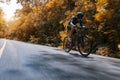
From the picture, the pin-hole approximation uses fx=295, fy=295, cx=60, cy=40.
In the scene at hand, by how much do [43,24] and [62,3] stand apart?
8.56 m

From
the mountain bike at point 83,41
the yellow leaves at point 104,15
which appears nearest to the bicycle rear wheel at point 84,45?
the mountain bike at point 83,41

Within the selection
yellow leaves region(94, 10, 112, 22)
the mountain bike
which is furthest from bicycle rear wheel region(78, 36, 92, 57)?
yellow leaves region(94, 10, 112, 22)

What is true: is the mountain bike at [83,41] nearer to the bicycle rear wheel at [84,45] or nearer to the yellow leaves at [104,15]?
the bicycle rear wheel at [84,45]

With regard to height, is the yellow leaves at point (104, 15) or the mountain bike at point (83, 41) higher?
the yellow leaves at point (104, 15)

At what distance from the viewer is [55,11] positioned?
31.3m

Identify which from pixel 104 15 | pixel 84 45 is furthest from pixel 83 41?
pixel 104 15

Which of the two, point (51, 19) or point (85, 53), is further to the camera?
point (51, 19)

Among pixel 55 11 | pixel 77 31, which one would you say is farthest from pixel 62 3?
pixel 77 31

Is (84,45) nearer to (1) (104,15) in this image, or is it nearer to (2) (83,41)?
(2) (83,41)

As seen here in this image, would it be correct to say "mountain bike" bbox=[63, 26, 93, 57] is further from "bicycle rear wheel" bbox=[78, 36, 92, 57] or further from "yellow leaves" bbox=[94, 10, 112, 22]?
"yellow leaves" bbox=[94, 10, 112, 22]

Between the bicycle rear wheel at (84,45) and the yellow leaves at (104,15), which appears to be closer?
the bicycle rear wheel at (84,45)

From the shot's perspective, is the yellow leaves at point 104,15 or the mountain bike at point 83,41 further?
the yellow leaves at point 104,15

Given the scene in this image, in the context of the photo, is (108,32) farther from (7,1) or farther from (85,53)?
(7,1)

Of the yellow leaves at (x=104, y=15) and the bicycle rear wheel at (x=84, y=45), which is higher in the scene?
the yellow leaves at (x=104, y=15)
